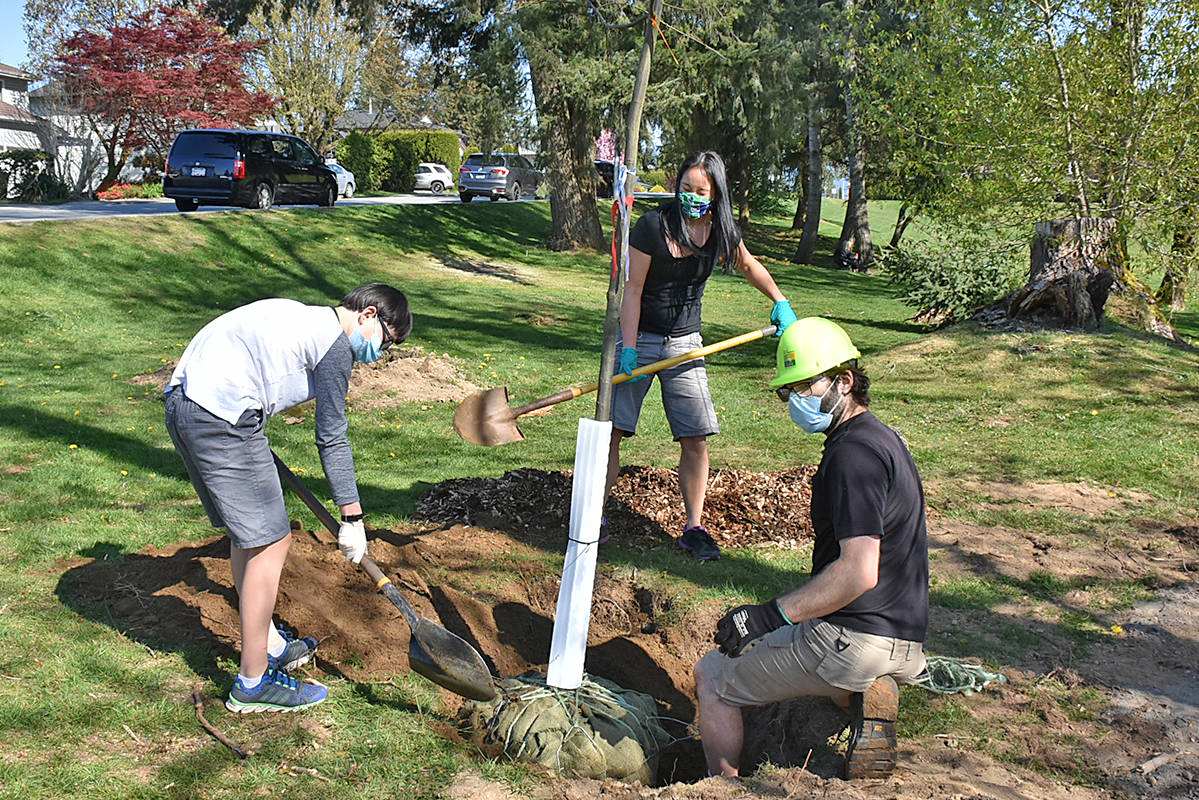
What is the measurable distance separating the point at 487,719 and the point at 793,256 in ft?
97.4

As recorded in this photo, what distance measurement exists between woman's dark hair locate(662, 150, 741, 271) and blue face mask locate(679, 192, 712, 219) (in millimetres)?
31

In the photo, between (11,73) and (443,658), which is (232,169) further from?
(11,73)

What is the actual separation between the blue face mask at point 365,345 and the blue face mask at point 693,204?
1.81m

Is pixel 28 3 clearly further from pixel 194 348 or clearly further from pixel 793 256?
pixel 194 348

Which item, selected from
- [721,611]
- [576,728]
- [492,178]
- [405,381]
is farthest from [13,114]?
[576,728]

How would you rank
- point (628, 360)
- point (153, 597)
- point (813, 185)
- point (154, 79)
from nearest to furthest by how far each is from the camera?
1. point (153, 597)
2. point (628, 360)
3. point (154, 79)
4. point (813, 185)

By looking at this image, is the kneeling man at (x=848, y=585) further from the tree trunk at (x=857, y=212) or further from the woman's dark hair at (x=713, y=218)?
the tree trunk at (x=857, y=212)

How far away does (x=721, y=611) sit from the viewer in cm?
477

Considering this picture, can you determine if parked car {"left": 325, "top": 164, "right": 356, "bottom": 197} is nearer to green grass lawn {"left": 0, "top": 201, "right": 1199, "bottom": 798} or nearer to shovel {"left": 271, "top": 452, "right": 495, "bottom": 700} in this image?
green grass lawn {"left": 0, "top": 201, "right": 1199, "bottom": 798}

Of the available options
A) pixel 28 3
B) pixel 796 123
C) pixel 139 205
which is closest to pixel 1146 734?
pixel 796 123

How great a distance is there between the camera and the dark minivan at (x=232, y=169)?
19.4 metres

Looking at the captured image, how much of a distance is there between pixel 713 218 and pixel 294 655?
2847 mm

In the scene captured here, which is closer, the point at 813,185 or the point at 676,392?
the point at 676,392

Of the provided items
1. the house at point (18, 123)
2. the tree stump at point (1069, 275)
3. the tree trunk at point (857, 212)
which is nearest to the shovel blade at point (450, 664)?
the tree stump at point (1069, 275)
